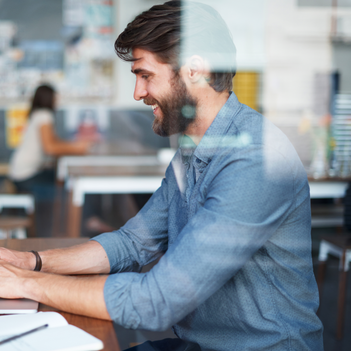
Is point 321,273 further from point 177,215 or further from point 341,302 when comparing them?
point 177,215

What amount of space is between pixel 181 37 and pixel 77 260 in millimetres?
536

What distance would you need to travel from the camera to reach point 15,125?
14.8 feet

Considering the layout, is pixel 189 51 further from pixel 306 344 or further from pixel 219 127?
pixel 306 344

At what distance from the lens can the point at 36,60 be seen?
4602 mm

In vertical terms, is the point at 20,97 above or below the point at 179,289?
above

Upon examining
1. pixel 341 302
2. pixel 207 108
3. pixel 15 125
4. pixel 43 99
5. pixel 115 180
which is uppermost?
pixel 43 99

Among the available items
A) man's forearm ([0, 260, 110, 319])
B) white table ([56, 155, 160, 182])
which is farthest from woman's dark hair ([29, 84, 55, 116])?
man's forearm ([0, 260, 110, 319])

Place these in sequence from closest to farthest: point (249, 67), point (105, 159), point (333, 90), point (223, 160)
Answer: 1. point (223, 160)
2. point (249, 67)
3. point (333, 90)
4. point (105, 159)

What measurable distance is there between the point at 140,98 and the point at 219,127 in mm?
247

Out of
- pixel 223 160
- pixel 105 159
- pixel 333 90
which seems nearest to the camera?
pixel 223 160

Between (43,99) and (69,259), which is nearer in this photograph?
(69,259)

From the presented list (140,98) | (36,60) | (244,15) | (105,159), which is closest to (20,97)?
(36,60)

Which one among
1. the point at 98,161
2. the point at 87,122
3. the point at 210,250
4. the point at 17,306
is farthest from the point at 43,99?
the point at 210,250

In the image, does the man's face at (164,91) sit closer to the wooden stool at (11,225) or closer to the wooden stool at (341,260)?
the wooden stool at (341,260)
